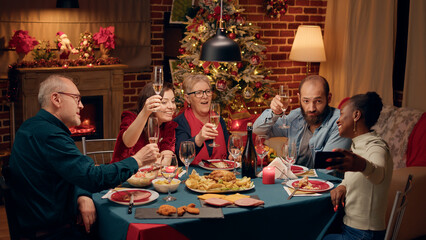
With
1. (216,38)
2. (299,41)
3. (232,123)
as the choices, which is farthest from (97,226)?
(299,41)

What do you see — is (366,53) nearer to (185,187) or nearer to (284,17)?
(284,17)

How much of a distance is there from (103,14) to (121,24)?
0.24m

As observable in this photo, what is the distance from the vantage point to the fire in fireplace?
5613 mm

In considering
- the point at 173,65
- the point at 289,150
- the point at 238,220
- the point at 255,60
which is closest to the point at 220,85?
the point at 255,60

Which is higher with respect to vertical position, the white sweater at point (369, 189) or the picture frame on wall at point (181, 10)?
the picture frame on wall at point (181, 10)

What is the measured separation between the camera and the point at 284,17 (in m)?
6.59

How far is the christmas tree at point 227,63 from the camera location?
531 cm

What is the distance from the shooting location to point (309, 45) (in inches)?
237

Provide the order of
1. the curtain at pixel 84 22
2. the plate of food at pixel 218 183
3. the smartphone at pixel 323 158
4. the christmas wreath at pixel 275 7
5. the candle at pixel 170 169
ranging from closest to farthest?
the smartphone at pixel 323 158 < the candle at pixel 170 169 < the plate of food at pixel 218 183 < the curtain at pixel 84 22 < the christmas wreath at pixel 275 7

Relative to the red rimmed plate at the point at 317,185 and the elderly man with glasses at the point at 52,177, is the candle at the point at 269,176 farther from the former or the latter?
the elderly man with glasses at the point at 52,177

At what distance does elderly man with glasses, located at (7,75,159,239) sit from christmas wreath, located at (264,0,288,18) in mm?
4340

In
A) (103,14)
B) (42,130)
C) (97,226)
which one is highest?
(103,14)

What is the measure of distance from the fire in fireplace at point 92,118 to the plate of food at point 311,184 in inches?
132

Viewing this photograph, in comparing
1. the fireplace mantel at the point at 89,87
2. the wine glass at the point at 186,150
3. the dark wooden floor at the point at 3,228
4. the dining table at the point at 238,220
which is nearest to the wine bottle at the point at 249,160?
the dining table at the point at 238,220
